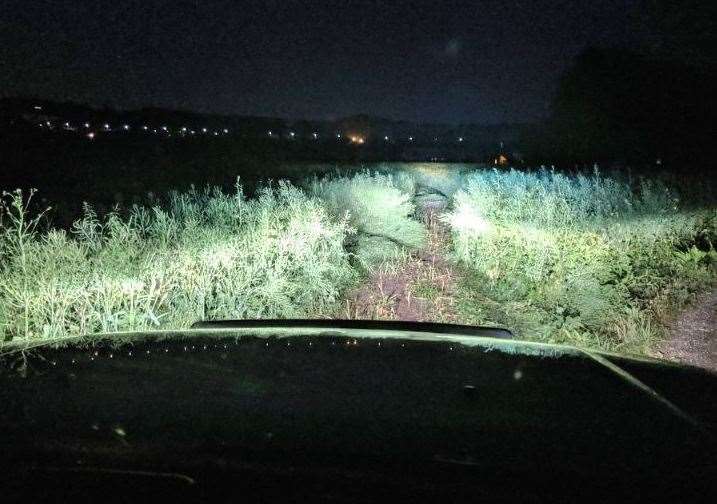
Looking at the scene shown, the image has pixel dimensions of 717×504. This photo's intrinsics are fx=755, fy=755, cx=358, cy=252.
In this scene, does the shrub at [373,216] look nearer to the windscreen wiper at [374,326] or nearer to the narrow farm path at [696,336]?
the narrow farm path at [696,336]

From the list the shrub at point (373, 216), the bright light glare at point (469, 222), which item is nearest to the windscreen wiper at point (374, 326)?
the shrub at point (373, 216)

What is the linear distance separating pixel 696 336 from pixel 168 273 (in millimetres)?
6156

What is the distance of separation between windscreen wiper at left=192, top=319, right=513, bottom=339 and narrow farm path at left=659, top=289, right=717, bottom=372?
406 cm

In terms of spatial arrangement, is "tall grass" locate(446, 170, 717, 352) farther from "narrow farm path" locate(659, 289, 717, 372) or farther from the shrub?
the shrub

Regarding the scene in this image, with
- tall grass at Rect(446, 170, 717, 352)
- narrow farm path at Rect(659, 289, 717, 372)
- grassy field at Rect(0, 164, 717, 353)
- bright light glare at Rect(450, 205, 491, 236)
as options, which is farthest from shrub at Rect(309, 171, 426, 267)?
narrow farm path at Rect(659, 289, 717, 372)

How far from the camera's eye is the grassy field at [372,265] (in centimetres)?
817

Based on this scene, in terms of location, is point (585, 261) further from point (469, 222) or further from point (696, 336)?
point (469, 222)

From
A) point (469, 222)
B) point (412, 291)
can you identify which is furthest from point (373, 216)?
point (412, 291)

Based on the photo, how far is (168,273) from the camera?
9.07 metres

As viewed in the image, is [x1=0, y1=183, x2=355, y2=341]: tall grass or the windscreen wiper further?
[x1=0, y1=183, x2=355, y2=341]: tall grass

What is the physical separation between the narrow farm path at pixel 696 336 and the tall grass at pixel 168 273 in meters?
4.31

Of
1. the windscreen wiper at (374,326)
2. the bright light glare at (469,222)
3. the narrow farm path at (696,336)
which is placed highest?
the bright light glare at (469,222)

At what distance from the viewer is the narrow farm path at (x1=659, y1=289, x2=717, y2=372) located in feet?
26.0

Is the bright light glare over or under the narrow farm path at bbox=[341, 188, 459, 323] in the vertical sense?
over
